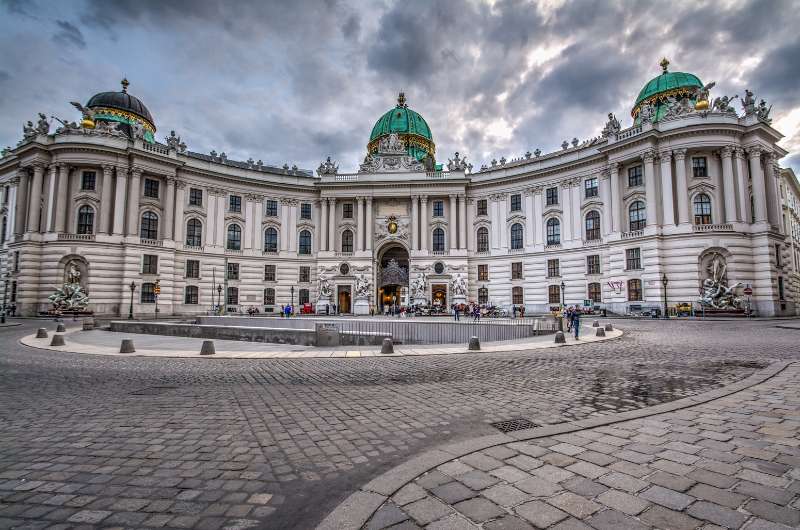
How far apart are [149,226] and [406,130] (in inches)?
1455

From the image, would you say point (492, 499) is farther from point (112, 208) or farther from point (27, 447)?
point (112, 208)

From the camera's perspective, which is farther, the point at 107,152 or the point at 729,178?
the point at 107,152

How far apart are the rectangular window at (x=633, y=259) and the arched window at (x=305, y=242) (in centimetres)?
3707

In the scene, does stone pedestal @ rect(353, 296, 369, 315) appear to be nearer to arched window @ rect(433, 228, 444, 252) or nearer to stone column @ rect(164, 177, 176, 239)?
arched window @ rect(433, 228, 444, 252)

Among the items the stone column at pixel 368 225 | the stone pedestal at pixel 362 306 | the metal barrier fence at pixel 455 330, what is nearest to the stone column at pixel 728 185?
the metal barrier fence at pixel 455 330

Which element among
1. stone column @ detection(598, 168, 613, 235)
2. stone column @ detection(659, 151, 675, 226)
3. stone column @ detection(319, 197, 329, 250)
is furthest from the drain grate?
stone column @ detection(319, 197, 329, 250)

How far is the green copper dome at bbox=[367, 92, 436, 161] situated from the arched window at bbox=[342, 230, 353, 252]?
16.6m

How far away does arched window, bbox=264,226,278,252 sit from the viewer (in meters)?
51.3

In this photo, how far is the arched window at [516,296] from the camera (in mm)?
47959

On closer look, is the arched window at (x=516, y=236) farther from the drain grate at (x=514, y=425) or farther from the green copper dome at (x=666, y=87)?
the drain grate at (x=514, y=425)

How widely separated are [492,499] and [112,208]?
160 feet

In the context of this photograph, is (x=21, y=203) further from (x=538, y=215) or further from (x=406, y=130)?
(x=538, y=215)

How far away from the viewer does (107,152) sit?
4059 cm

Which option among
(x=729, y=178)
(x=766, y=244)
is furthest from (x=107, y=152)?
(x=766, y=244)
